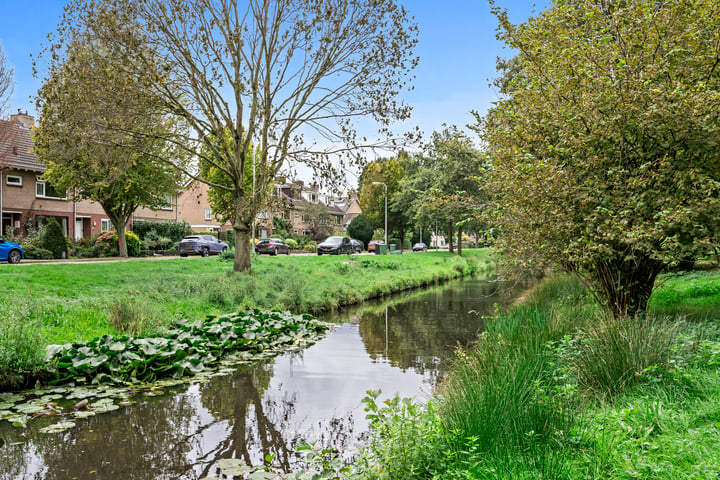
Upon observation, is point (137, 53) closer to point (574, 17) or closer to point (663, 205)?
point (574, 17)

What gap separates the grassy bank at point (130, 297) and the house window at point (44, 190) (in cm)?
1935

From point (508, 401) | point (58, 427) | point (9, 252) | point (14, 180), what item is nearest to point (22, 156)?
point (14, 180)

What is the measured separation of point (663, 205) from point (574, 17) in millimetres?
3494

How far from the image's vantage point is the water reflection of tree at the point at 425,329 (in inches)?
396

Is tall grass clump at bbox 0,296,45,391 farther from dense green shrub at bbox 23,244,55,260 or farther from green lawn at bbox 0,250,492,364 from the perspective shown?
dense green shrub at bbox 23,244,55,260

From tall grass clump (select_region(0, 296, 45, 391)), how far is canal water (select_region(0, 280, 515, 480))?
1.15m

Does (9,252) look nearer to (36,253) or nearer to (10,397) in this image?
(36,253)

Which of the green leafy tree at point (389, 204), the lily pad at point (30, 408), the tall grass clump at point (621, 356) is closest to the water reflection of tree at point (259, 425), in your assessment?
the lily pad at point (30, 408)

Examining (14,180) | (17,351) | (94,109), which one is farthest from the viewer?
(14,180)

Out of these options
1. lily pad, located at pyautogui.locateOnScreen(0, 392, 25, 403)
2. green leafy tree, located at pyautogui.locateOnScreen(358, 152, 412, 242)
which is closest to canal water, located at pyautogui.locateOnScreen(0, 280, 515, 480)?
lily pad, located at pyautogui.locateOnScreen(0, 392, 25, 403)

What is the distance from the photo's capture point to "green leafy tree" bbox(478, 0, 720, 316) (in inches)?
224

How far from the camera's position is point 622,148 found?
636cm

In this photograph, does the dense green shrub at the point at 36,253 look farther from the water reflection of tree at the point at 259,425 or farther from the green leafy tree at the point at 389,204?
the green leafy tree at the point at 389,204

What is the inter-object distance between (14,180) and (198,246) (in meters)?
12.1
